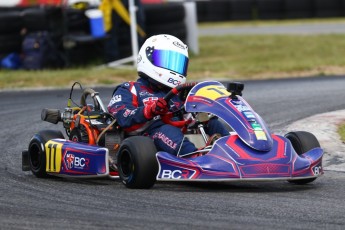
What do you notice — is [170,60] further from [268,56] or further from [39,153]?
[268,56]

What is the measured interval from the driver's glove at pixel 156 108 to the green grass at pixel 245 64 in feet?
23.3

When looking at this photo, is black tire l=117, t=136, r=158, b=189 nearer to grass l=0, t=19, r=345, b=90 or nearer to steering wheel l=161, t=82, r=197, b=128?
steering wheel l=161, t=82, r=197, b=128

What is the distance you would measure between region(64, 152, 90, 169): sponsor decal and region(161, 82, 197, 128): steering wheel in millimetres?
621

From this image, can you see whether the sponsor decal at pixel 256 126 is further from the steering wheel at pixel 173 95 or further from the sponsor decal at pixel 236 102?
the steering wheel at pixel 173 95

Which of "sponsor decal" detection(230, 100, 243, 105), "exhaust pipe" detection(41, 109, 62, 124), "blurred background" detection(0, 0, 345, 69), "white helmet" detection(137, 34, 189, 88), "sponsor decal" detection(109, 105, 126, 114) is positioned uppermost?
"white helmet" detection(137, 34, 189, 88)

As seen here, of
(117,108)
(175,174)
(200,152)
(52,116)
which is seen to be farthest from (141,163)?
(52,116)

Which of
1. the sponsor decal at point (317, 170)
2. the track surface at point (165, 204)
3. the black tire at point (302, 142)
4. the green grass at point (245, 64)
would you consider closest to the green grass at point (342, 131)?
the track surface at point (165, 204)

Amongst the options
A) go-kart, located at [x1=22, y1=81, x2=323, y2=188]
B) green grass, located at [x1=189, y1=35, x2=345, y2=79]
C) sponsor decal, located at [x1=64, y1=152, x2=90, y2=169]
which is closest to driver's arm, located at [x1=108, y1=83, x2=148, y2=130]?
go-kart, located at [x1=22, y1=81, x2=323, y2=188]

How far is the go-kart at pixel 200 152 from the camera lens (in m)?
6.16

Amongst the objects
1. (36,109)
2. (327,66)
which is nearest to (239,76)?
(327,66)

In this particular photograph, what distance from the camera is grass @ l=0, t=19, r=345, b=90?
1405 cm

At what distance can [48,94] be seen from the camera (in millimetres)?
12859

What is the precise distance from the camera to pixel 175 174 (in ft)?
20.5

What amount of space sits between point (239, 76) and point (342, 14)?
45.7ft
